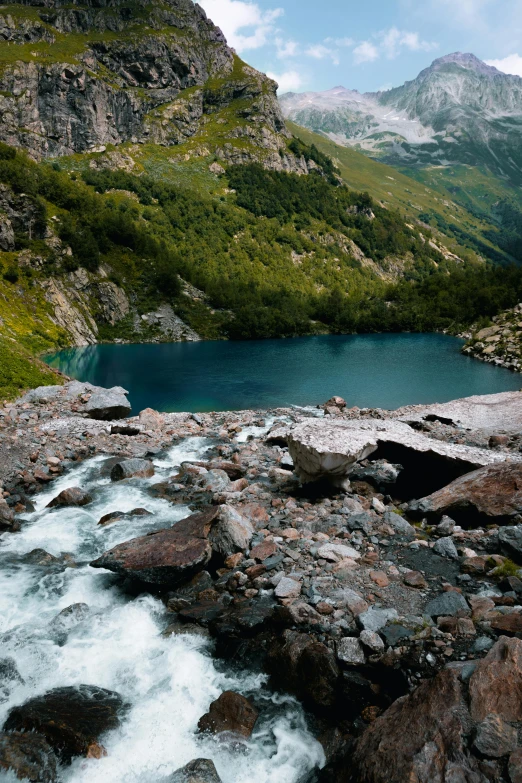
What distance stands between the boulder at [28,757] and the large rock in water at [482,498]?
10.8 meters

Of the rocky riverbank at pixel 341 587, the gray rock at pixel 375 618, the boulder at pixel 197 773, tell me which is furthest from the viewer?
the gray rock at pixel 375 618

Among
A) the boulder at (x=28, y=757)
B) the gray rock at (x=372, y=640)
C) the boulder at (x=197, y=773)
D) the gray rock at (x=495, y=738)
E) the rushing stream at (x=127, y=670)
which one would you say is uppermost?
the gray rock at (x=495, y=738)

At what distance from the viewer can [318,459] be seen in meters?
15.2

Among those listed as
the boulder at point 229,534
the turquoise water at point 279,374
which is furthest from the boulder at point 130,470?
the turquoise water at point 279,374

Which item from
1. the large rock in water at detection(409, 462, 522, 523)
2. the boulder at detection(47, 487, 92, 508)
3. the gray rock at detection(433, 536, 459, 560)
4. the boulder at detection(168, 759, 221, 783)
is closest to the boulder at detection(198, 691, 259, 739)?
the boulder at detection(168, 759, 221, 783)

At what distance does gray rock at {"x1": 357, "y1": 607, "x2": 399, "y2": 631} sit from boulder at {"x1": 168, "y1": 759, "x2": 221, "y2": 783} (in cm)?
350

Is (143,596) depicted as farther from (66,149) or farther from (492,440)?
(66,149)

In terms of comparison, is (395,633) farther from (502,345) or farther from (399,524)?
(502,345)

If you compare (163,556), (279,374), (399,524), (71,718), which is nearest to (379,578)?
(399,524)

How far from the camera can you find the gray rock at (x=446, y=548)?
37.2ft

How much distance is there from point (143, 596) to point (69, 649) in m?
2.06

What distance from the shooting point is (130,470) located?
1995cm

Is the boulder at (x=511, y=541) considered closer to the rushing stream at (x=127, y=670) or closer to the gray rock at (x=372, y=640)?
the gray rock at (x=372, y=640)

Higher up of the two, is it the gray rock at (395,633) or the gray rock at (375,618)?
the gray rock at (395,633)
